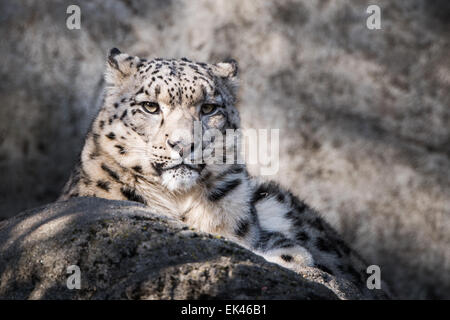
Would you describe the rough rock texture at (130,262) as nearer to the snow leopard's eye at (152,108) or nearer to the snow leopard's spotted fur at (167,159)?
the snow leopard's spotted fur at (167,159)

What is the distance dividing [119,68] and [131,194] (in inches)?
44.1

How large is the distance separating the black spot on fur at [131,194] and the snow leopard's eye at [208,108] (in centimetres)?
85

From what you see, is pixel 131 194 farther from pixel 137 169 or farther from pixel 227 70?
pixel 227 70

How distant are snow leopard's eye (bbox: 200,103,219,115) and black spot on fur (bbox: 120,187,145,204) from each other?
85 centimetres

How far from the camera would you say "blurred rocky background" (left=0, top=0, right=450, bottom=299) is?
25.1 ft

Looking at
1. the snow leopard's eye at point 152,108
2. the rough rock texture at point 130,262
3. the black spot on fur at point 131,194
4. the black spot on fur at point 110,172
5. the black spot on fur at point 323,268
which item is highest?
the snow leopard's eye at point 152,108

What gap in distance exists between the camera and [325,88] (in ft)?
25.9

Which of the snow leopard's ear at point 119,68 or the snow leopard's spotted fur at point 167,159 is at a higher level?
the snow leopard's ear at point 119,68

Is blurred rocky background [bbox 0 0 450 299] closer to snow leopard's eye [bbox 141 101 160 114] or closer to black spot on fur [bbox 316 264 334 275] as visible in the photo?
black spot on fur [bbox 316 264 334 275]

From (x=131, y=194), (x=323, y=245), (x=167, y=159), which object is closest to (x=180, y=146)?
(x=167, y=159)

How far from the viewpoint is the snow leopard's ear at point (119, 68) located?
511cm

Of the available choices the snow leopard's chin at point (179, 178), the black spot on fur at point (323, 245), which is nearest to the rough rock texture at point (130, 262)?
the snow leopard's chin at point (179, 178)

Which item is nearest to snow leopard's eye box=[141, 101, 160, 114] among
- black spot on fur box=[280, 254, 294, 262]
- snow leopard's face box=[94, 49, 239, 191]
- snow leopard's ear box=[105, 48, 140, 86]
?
snow leopard's face box=[94, 49, 239, 191]

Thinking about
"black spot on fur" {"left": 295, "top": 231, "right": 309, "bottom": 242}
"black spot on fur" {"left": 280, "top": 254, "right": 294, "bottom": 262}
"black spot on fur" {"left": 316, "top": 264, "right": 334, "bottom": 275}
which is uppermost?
"black spot on fur" {"left": 280, "top": 254, "right": 294, "bottom": 262}
